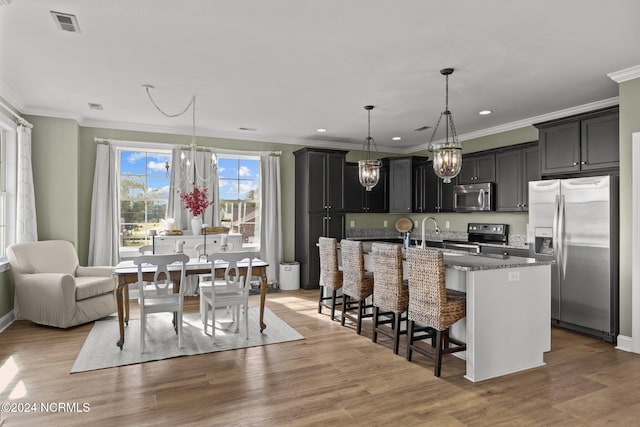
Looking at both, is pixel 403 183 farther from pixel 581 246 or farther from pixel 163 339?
pixel 163 339

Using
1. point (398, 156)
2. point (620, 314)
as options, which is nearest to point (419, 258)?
point (620, 314)

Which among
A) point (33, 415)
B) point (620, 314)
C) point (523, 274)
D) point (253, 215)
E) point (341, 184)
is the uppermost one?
point (341, 184)

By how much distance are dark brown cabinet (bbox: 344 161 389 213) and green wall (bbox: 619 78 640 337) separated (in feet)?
14.0

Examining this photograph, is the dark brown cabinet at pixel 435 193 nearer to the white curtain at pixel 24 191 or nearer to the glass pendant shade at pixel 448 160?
the glass pendant shade at pixel 448 160

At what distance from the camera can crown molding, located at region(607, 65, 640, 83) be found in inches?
146

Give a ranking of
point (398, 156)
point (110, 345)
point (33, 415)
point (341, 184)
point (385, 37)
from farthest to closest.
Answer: point (398, 156) < point (341, 184) < point (110, 345) < point (385, 37) < point (33, 415)

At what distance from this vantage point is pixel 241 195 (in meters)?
7.00

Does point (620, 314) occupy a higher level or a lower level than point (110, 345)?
higher

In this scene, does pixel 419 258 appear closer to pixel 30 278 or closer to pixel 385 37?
pixel 385 37

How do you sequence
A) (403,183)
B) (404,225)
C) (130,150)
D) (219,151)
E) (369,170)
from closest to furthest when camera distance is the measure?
(369,170) < (130,150) < (219,151) < (403,183) < (404,225)

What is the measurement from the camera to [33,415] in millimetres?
2551

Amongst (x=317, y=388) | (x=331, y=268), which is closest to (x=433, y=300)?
(x=317, y=388)

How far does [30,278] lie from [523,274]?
208 inches

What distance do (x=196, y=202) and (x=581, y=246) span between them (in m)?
5.07
